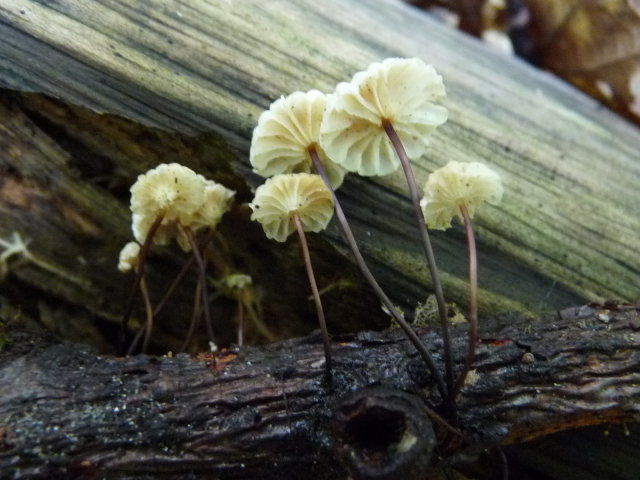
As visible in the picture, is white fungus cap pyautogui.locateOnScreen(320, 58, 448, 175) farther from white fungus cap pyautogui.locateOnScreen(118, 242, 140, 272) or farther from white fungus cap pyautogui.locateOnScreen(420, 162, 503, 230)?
white fungus cap pyautogui.locateOnScreen(118, 242, 140, 272)

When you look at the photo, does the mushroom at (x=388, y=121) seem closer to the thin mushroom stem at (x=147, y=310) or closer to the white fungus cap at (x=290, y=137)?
the white fungus cap at (x=290, y=137)

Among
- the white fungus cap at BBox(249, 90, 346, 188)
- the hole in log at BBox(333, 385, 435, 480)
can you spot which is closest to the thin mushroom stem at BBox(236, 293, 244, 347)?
the white fungus cap at BBox(249, 90, 346, 188)

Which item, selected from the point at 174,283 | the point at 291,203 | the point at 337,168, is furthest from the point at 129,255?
the point at 337,168

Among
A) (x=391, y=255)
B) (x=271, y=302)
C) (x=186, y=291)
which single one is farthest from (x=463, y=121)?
(x=186, y=291)

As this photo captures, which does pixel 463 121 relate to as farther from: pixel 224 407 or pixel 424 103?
pixel 224 407

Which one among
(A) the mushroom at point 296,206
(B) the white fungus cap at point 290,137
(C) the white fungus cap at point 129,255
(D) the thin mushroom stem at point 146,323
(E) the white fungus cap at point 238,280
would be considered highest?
(B) the white fungus cap at point 290,137

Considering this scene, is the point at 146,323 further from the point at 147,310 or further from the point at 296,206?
the point at 296,206

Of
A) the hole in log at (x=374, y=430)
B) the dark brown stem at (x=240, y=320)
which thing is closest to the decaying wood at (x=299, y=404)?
the hole in log at (x=374, y=430)
